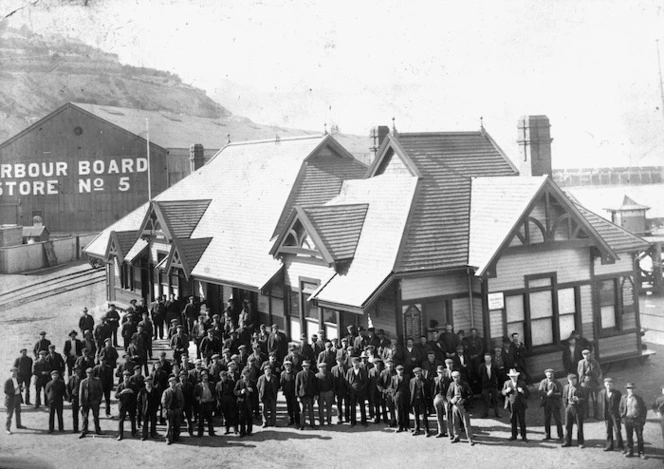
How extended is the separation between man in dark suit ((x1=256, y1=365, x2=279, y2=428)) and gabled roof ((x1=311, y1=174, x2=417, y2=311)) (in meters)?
3.55

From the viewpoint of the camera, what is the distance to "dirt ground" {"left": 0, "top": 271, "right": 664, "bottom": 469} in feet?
45.3

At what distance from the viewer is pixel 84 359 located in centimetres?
1789

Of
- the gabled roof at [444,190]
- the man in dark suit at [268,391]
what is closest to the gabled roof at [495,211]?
the gabled roof at [444,190]

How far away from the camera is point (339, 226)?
22.0m

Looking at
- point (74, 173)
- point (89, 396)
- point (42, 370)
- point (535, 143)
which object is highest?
point (74, 173)

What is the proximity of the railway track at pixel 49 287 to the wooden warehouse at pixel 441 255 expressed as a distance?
13411 mm

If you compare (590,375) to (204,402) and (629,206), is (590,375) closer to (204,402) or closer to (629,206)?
(204,402)

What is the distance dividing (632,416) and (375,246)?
30.6 feet

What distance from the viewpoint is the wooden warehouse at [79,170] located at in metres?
57.2

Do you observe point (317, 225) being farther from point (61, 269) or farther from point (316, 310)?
point (61, 269)

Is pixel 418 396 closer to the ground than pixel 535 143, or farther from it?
closer to the ground

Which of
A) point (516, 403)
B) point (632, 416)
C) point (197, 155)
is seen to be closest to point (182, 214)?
point (197, 155)

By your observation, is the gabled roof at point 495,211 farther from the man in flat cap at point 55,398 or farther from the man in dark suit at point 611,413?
the man in flat cap at point 55,398

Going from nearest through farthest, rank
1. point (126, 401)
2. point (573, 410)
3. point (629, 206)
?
point (573, 410), point (126, 401), point (629, 206)
